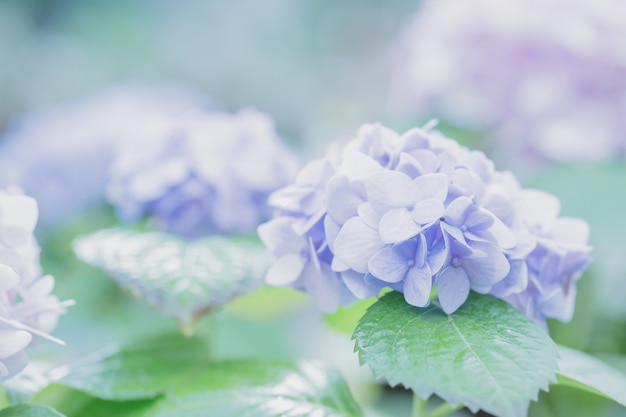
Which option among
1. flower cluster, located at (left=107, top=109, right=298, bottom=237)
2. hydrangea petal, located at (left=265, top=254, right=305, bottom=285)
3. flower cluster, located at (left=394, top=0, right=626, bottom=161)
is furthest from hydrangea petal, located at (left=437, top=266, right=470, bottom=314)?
flower cluster, located at (left=394, top=0, right=626, bottom=161)

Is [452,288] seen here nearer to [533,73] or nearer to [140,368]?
[140,368]

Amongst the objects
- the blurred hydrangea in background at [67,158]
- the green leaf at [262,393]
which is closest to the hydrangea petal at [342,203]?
the green leaf at [262,393]

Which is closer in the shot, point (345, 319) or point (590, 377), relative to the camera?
point (590, 377)

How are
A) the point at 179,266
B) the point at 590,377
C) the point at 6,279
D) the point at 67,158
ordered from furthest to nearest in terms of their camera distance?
1. the point at 67,158
2. the point at 179,266
3. the point at 590,377
4. the point at 6,279

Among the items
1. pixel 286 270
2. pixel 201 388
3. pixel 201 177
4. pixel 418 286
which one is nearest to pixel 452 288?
pixel 418 286

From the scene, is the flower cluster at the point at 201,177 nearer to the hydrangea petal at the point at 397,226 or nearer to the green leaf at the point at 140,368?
the green leaf at the point at 140,368

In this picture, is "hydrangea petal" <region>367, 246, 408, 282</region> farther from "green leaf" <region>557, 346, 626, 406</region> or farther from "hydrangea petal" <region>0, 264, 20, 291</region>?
"hydrangea petal" <region>0, 264, 20, 291</region>

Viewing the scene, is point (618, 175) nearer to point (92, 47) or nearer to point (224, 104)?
point (224, 104)
